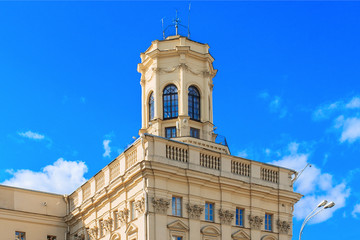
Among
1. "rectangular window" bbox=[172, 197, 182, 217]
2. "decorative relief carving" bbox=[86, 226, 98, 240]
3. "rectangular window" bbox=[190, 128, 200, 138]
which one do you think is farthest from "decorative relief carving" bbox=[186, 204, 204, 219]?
"decorative relief carving" bbox=[86, 226, 98, 240]

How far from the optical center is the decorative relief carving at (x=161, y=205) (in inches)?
1815

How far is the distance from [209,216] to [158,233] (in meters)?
4.77

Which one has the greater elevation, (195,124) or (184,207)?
(195,124)

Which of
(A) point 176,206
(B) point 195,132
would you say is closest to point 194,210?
(A) point 176,206

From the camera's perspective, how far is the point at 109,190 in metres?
50.9

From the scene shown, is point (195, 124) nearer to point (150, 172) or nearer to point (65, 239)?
point (150, 172)

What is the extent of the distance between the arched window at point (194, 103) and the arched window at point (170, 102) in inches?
50.0

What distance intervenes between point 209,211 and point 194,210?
1.73 m

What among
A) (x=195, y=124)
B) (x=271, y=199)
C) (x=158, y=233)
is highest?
(x=195, y=124)

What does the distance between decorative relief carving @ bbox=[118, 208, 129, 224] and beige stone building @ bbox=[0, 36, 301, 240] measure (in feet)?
0.23

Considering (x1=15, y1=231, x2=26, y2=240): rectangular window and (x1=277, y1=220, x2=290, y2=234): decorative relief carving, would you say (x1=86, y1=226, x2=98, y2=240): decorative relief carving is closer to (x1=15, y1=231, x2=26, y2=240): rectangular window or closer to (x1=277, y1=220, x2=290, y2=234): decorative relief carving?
(x1=15, y1=231, x2=26, y2=240): rectangular window

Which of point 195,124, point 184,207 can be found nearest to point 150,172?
point 184,207

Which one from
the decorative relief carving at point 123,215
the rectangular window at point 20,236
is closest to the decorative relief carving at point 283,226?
the decorative relief carving at point 123,215

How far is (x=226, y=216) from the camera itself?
49.0 m
